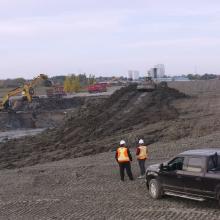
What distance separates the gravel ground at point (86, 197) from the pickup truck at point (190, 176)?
1.09 feet

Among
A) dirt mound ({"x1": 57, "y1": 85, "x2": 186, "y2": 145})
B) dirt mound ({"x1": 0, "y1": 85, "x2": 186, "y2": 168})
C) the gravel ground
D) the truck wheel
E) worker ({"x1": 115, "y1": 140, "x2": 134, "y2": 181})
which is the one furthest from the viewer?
dirt mound ({"x1": 57, "y1": 85, "x2": 186, "y2": 145})

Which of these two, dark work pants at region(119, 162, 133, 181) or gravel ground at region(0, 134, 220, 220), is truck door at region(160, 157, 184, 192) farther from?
dark work pants at region(119, 162, 133, 181)

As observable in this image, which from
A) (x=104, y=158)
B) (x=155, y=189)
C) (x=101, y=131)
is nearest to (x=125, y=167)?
(x=155, y=189)

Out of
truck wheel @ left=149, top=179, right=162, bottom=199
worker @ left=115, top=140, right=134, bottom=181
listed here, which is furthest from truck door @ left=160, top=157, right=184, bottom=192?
worker @ left=115, top=140, right=134, bottom=181

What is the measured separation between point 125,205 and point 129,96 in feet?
116

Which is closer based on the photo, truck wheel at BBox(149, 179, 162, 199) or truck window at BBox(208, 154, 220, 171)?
truck window at BBox(208, 154, 220, 171)

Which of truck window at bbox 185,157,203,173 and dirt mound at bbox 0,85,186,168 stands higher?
truck window at bbox 185,157,203,173

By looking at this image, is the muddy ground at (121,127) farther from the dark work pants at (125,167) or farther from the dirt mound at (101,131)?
the dark work pants at (125,167)

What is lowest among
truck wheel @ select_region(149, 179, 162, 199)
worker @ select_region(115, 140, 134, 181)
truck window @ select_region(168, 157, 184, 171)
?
truck wheel @ select_region(149, 179, 162, 199)

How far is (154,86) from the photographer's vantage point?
53.6 m

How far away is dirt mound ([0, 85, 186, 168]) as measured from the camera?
30.5 meters

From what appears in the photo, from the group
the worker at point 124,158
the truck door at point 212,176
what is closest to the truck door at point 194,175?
the truck door at point 212,176

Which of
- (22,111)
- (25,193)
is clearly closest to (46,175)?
(25,193)

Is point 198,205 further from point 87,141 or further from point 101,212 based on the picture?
point 87,141
